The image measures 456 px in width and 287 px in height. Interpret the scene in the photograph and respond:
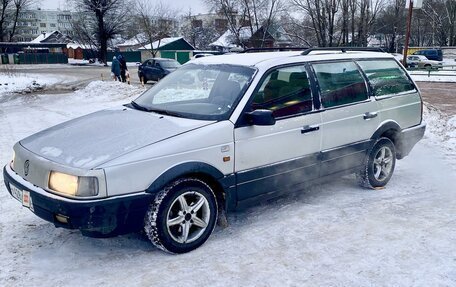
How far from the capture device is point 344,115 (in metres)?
4.88

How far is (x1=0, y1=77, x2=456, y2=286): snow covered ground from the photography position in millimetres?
3320

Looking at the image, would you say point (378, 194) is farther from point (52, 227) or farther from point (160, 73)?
point (160, 73)

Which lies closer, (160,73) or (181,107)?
(181,107)

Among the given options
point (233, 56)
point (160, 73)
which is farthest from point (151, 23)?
point (233, 56)

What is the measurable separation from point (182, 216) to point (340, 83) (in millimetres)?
2504

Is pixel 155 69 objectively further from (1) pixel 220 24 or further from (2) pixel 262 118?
(1) pixel 220 24

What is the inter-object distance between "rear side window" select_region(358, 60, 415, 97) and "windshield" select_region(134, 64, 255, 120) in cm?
189

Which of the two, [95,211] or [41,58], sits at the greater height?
[41,58]

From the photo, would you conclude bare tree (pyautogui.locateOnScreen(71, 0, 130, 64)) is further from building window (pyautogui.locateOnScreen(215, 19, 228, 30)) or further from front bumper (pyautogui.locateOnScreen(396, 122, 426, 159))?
front bumper (pyautogui.locateOnScreen(396, 122, 426, 159))

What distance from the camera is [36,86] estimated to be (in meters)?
22.6

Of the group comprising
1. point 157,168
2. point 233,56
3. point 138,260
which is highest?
point 233,56

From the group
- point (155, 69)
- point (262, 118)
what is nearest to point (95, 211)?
point (262, 118)

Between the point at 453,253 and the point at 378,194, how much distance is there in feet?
5.41

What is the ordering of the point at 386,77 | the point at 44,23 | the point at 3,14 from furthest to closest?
the point at 44,23, the point at 3,14, the point at 386,77
